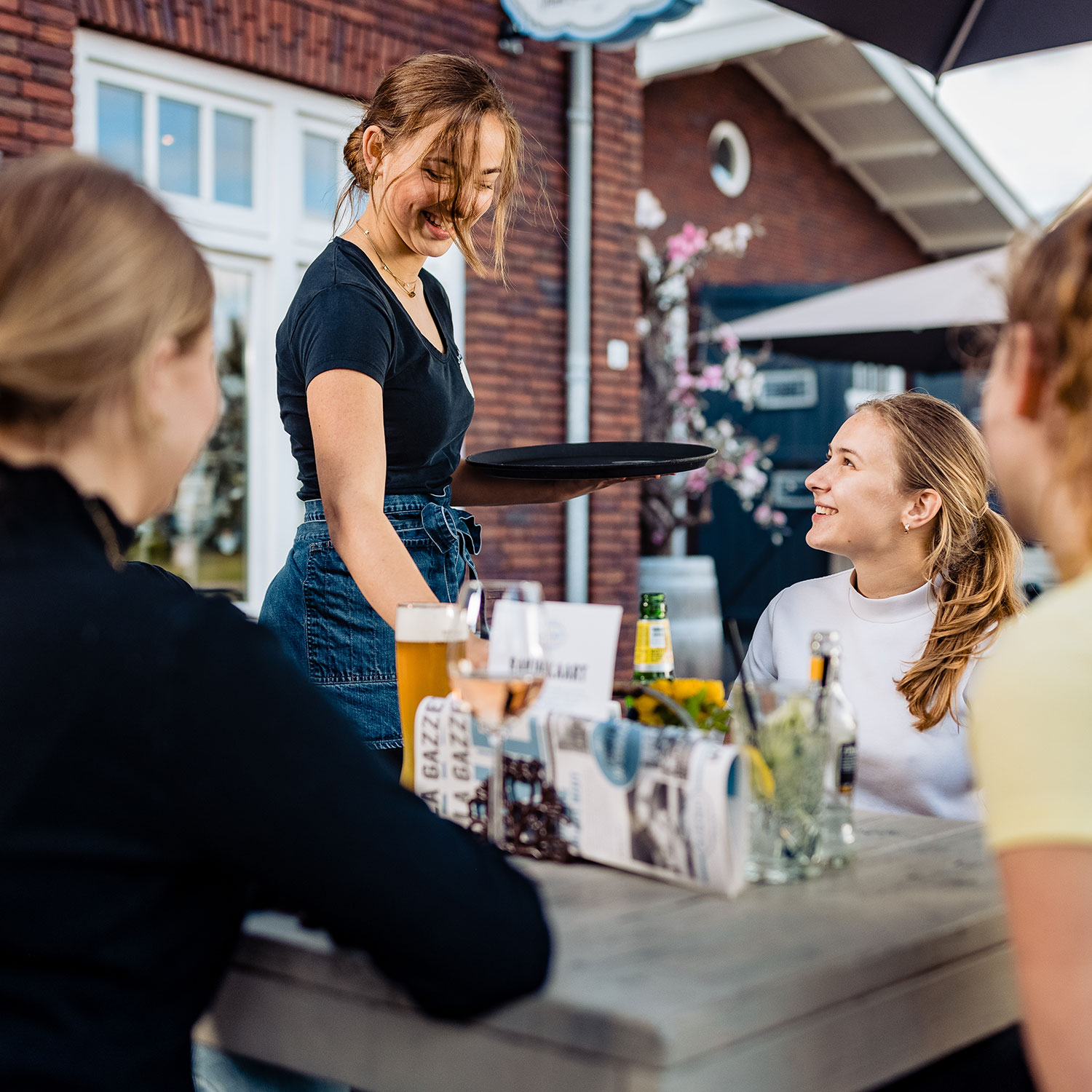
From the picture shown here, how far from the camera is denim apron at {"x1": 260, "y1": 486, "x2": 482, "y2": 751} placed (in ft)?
6.41

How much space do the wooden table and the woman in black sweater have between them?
0.18 ft

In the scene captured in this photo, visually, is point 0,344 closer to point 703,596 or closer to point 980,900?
point 980,900

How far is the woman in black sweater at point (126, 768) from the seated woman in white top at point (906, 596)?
4.15 feet

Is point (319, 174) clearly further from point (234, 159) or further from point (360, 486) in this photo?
point (360, 486)

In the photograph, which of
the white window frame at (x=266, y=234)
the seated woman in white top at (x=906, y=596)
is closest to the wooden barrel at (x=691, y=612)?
the white window frame at (x=266, y=234)

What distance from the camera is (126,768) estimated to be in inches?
36.4

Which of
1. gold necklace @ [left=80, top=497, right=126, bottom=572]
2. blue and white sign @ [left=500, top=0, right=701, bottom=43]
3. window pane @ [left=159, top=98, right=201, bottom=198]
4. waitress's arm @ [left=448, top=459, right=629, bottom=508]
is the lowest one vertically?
gold necklace @ [left=80, top=497, right=126, bottom=572]

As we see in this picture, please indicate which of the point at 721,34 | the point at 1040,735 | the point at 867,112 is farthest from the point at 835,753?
the point at 867,112

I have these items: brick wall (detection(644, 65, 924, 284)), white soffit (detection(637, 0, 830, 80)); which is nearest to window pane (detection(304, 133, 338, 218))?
white soffit (detection(637, 0, 830, 80))

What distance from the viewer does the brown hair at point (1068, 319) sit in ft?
3.14

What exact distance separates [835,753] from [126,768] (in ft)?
2.29

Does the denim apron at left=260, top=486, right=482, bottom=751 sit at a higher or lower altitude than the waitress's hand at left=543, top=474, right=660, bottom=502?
lower

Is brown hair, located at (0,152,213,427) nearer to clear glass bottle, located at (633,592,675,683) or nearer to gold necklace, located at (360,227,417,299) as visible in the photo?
clear glass bottle, located at (633,592,675,683)

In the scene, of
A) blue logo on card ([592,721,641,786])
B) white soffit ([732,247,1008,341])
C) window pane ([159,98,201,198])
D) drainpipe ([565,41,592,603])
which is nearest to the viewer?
blue logo on card ([592,721,641,786])
